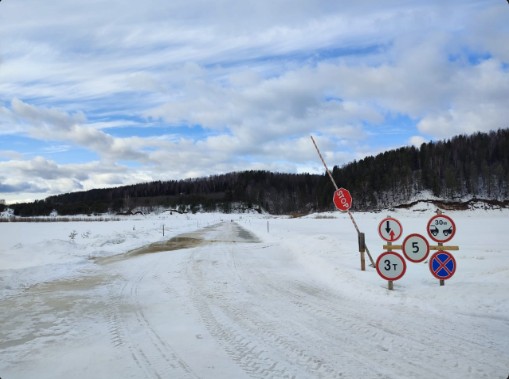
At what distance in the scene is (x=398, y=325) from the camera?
590 centimetres

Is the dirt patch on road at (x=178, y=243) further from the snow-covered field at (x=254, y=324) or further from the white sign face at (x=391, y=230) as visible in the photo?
the white sign face at (x=391, y=230)

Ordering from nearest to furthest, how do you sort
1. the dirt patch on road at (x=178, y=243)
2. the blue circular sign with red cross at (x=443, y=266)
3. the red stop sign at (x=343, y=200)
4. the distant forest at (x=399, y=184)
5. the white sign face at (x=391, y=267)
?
the blue circular sign with red cross at (x=443, y=266) < the white sign face at (x=391, y=267) < the red stop sign at (x=343, y=200) < the dirt patch on road at (x=178, y=243) < the distant forest at (x=399, y=184)

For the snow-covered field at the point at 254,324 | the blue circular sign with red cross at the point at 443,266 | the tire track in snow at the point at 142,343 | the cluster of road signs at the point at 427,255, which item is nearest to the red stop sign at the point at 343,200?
the snow-covered field at the point at 254,324

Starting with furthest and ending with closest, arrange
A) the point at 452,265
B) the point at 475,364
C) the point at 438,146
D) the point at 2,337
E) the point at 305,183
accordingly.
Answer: the point at 305,183
the point at 438,146
the point at 452,265
the point at 2,337
the point at 475,364

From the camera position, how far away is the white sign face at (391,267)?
8.17 metres

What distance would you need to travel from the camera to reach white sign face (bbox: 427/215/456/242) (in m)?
8.12

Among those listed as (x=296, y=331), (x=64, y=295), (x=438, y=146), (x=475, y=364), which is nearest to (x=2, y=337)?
(x=64, y=295)

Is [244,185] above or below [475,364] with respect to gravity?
above

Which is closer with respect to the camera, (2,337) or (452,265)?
(2,337)

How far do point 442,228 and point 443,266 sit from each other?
0.81 meters

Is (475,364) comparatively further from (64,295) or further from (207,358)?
(64,295)

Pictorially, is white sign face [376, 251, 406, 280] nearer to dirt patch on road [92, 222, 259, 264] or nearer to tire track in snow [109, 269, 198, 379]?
tire track in snow [109, 269, 198, 379]

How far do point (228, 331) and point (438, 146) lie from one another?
12233cm

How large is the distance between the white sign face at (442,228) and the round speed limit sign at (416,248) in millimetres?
249
